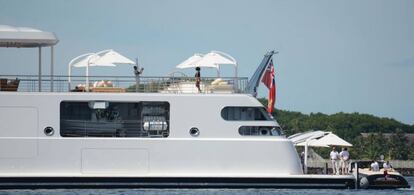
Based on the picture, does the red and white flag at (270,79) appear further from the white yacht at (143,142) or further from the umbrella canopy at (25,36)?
the umbrella canopy at (25,36)

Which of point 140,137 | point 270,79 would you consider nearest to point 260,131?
point 270,79

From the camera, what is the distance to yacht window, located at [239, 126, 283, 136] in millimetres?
37844

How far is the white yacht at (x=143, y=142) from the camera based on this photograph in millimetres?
36906

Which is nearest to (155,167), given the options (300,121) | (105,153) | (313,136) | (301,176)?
(105,153)

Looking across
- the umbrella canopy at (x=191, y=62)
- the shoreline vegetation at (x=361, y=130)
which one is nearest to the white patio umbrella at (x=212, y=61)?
the umbrella canopy at (x=191, y=62)

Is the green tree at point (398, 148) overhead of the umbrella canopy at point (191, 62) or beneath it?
beneath

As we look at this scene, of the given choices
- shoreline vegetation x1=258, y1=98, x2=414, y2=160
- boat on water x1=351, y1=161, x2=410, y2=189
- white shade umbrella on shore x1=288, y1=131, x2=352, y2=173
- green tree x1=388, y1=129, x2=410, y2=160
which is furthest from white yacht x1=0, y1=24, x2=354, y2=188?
green tree x1=388, y1=129, x2=410, y2=160

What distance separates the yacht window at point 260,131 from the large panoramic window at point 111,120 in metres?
2.35

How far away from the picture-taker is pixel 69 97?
3744cm

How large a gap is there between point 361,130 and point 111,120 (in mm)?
81457

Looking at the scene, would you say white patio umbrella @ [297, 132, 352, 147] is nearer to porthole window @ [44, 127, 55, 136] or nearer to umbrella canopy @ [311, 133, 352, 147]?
umbrella canopy @ [311, 133, 352, 147]

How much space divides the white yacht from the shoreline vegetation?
1873 inches

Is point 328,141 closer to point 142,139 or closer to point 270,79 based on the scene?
point 270,79

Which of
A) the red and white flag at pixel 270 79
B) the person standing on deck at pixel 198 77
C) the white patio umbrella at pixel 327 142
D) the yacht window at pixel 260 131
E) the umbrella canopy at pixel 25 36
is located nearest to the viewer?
the yacht window at pixel 260 131
